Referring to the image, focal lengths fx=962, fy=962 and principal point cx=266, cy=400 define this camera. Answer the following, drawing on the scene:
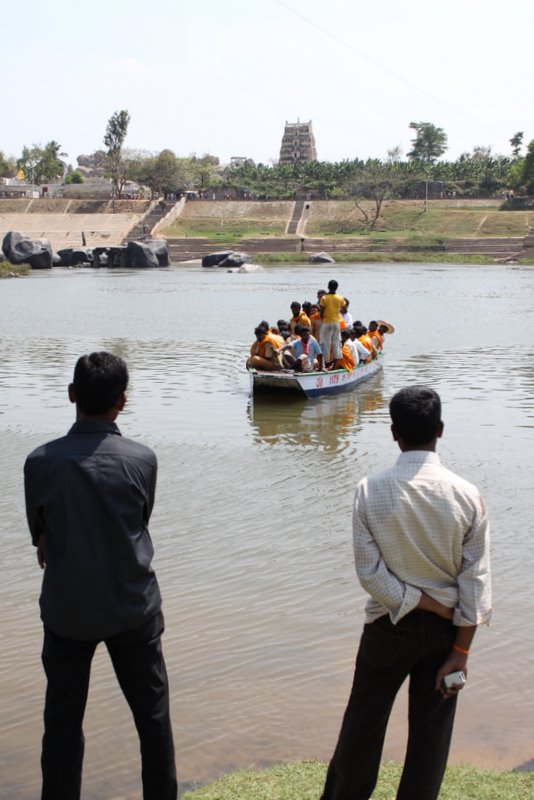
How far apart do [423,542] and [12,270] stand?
62.4 m

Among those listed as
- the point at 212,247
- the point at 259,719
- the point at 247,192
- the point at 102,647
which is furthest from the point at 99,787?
the point at 247,192

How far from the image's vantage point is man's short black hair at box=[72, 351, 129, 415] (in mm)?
4012

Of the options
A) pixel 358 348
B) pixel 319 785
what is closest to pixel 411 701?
pixel 319 785

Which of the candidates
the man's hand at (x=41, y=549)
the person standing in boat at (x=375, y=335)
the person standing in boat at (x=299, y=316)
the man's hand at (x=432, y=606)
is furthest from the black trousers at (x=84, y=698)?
the person standing in boat at (x=375, y=335)

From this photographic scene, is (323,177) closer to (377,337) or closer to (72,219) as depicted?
(72,219)

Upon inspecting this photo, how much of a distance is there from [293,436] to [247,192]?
→ 102650 mm

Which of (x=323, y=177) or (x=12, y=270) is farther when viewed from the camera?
(x=323, y=177)

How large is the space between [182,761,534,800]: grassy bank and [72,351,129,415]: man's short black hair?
193 cm

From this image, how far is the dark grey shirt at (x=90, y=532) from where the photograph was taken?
3.83 meters

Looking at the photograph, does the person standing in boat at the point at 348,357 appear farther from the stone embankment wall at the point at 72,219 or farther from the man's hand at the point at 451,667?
the stone embankment wall at the point at 72,219

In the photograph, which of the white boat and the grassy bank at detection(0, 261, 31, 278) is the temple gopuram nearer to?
the grassy bank at detection(0, 261, 31, 278)

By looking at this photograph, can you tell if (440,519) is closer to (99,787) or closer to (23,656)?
(99,787)

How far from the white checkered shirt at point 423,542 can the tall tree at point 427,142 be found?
14477cm

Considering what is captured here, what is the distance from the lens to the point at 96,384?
4.02 m
